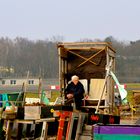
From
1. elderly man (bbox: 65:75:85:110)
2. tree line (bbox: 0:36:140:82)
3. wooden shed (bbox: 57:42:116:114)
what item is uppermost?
tree line (bbox: 0:36:140:82)

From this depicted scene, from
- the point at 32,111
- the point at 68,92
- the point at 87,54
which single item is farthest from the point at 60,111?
the point at 87,54

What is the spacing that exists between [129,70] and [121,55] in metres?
3.43

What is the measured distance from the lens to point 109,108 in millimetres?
16531

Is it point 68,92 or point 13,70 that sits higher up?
point 13,70

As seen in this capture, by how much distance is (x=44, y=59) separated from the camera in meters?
112

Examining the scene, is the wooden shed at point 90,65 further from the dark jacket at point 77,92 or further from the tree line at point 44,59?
the tree line at point 44,59

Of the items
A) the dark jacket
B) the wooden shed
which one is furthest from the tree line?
the dark jacket

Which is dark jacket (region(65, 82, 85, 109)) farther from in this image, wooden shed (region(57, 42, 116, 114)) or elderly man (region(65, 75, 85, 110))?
wooden shed (region(57, 42, 116, 114))

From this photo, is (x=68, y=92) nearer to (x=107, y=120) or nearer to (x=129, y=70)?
(x=107, y=120)

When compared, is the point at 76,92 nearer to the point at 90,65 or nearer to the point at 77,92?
the point at 77,92

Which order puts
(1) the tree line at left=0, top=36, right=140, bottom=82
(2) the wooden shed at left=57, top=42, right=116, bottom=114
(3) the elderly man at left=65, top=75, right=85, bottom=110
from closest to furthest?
(3) the elderly man at left=65, top=75, right=85, bottom=110 → (2) the wooden shed at left=57, top=42, right=116, bottom=114 → (1) the tree line at left=0, top=36, right=140, bottom=82

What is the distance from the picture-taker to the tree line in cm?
10175

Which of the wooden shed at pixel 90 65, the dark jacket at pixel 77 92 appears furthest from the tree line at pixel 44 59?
the dark jacket at pixel 77 92

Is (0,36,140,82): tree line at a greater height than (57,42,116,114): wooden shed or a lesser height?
greater
